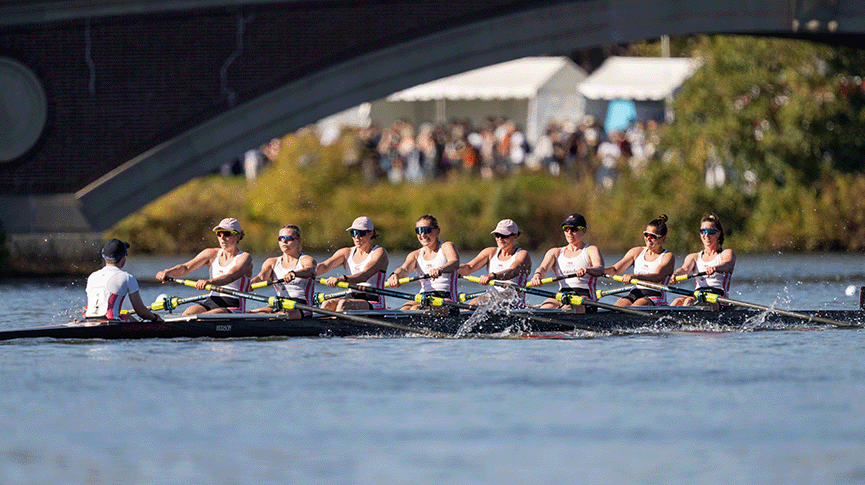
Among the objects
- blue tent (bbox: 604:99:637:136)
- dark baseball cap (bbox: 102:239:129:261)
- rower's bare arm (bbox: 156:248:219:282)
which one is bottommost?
rower's bare arm (bbox: 156:248:219:282)

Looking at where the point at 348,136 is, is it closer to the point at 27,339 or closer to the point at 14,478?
the point at 27,339

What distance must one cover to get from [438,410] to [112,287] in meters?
4.83

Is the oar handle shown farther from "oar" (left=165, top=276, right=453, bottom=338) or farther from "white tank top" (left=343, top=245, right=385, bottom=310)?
"white tank top" (left=343, top=245, right=385, bottom=310)

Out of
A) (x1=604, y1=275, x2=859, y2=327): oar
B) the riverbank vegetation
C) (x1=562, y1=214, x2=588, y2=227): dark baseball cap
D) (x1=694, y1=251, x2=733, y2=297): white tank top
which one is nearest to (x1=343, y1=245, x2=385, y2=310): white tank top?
(x1=562, y1=214, x2=588, y2=227): dark baseball cap

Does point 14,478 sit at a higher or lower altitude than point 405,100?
lower

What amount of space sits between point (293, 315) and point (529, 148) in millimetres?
17708

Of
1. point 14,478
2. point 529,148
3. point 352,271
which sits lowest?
point 14,478

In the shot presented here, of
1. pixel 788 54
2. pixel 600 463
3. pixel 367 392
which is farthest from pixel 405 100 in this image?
pixel 600 463

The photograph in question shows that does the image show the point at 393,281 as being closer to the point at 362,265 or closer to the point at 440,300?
the point at 362,265

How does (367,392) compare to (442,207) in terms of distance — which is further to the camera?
(442,207)

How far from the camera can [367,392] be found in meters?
12.6

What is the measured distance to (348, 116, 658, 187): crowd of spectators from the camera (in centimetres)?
3247

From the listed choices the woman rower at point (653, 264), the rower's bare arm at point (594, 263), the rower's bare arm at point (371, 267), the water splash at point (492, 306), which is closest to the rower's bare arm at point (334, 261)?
the rower's bare arm at point (371, 267)

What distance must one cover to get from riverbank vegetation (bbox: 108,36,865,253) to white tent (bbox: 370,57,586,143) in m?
4.42
